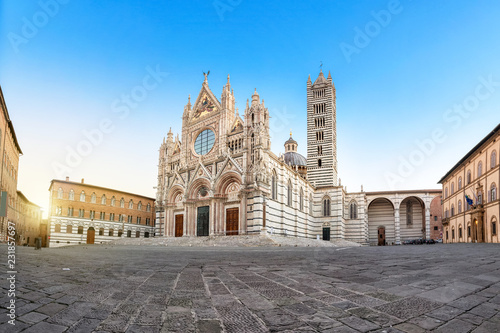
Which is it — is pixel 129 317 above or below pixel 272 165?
below

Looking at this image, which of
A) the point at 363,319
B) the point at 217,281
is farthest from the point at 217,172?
the point at 363,319

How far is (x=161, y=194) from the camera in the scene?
43969mm

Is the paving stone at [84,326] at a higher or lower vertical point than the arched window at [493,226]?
lower

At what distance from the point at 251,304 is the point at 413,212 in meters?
58.6

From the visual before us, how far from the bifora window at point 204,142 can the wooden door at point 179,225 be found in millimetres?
7888

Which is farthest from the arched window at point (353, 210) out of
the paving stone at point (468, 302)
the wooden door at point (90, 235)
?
the paving stone at point (468, 302)

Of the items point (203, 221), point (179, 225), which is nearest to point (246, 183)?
point (203, 221)

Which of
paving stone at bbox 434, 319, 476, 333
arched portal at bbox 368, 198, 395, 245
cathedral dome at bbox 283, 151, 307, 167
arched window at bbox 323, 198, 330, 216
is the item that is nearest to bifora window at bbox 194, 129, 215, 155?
arched window at bbox 323, 198, 330, 216

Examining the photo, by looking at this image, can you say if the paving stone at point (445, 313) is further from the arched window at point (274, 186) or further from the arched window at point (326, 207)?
the arched window at point (326, 207)

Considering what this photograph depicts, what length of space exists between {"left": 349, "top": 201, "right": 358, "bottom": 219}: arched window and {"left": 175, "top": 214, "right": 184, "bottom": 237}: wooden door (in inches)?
1025

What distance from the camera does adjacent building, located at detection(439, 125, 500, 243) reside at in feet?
96.1

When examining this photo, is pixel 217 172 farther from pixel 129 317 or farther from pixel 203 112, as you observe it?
pixel 129 317

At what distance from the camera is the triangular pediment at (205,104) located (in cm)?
4088

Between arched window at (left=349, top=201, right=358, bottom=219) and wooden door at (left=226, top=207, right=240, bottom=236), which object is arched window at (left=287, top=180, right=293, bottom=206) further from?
arched window at (left=349, top=201, right=358, bottom=219)
